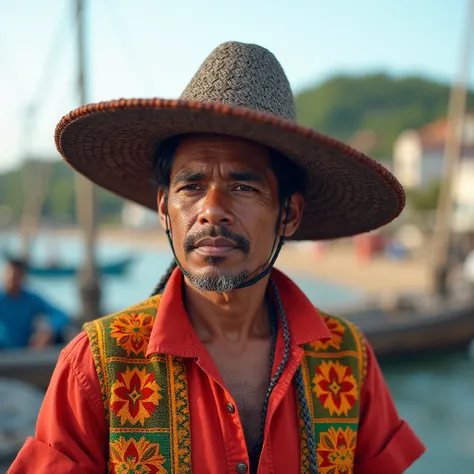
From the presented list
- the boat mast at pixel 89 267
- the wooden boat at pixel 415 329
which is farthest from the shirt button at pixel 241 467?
the wooden boat at pixel 415 329

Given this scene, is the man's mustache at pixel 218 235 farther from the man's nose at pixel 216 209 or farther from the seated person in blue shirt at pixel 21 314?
the seated person in blue shirt at pixel 21 314

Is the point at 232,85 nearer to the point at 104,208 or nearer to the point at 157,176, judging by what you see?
the point at 157,176

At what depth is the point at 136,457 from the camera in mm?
1477

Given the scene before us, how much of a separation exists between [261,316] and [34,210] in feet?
47.6

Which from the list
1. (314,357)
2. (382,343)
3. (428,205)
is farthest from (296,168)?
(428,205)

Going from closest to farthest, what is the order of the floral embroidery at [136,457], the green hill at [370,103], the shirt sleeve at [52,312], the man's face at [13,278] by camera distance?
the floral embroidery at [136,457] < the man's face at [13,278] < the shirt sleeve at [52,312] < the green hill at [370,103]

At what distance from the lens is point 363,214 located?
6.52 feet

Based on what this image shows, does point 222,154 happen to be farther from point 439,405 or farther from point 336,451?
point 439,405

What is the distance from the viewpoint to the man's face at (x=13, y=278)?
17.6ft

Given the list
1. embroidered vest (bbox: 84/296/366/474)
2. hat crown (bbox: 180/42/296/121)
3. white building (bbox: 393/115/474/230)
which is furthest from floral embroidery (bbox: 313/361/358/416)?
white building (bbox: 393/115/474/230)

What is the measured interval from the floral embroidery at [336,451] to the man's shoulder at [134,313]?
1.87 feet

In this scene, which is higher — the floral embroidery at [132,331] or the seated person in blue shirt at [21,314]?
the seated person in blue shirt at [21,314]

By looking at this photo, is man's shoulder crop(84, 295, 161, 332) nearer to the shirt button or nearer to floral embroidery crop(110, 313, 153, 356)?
floral embroidery crop(110, 313, 153, 356)

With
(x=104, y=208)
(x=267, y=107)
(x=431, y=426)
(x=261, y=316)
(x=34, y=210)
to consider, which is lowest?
(x=431, y=426)
